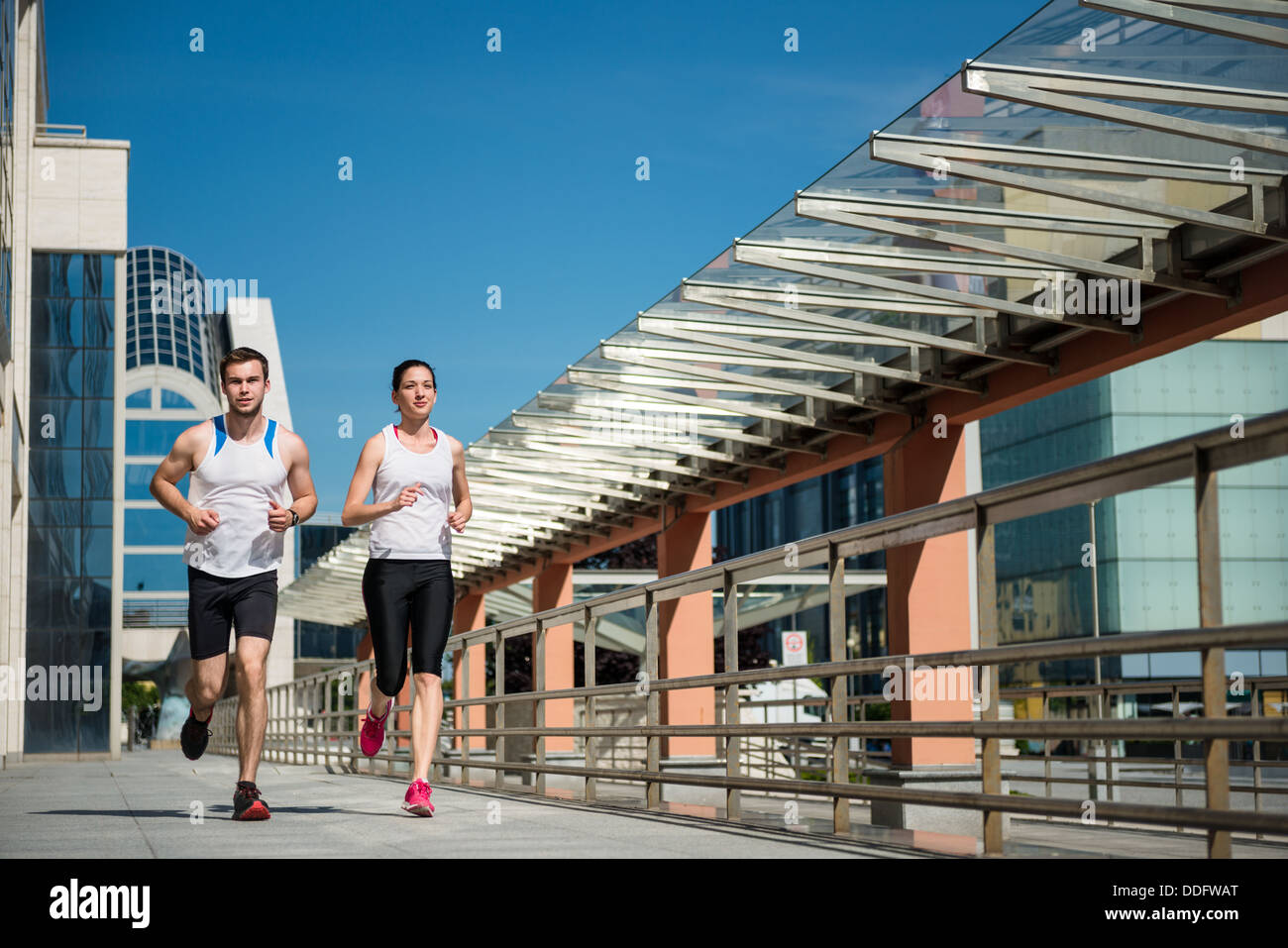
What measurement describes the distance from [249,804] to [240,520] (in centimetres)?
112

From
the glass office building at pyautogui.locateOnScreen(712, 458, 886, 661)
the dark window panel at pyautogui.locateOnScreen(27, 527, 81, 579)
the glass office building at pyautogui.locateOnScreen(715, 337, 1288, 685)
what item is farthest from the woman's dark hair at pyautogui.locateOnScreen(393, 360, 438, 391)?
the glass office building at pyautogui.locateOnScreen(712, 458, 886, 661)

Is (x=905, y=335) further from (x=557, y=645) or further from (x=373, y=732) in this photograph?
(x=557, y=645)

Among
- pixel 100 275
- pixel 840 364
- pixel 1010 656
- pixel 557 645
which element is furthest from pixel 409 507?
pixel 100 275

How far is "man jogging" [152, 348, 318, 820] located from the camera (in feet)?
19.4

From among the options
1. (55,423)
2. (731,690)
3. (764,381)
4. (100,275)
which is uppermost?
(100,275)

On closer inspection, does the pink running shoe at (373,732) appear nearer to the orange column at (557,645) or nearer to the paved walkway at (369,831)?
the paved walkway at (369,831)

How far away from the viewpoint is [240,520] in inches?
234

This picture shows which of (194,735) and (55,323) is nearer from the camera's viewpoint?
(194,735)

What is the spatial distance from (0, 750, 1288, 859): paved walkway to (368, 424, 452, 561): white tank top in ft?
3.65

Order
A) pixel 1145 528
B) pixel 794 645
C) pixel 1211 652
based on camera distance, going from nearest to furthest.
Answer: pixel 1211 652 < pixel 794 645 < pixel 1145 528

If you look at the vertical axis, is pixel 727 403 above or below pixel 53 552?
above
